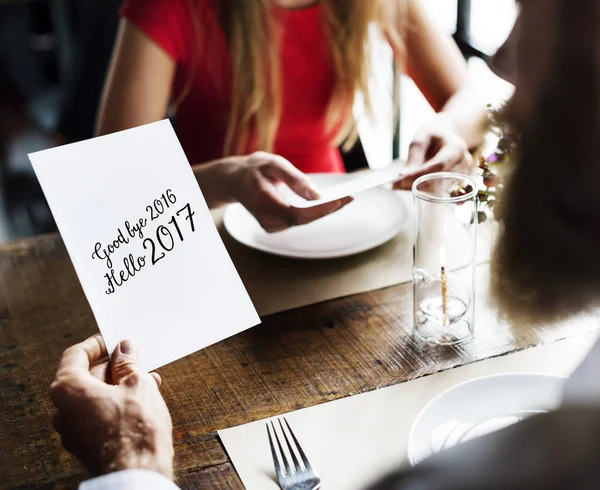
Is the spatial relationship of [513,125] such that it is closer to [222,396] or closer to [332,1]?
[222,396]

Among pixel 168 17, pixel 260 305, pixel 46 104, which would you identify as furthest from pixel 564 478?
pixel 46 104

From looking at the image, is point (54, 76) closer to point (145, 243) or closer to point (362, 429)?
point (145, 243)

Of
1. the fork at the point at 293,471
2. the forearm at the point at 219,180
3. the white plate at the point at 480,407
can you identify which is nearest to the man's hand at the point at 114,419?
the fork at the point at 293,471

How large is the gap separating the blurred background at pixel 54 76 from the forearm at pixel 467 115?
1.97 feet

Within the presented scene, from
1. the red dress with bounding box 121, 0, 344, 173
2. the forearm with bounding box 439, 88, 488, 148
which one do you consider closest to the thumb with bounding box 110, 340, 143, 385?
the forearm with bounding box 439, 88, 488, 148

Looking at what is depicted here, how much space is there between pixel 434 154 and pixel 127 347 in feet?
2.11

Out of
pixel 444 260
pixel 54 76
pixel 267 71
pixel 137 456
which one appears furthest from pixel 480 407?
pixel 54 76

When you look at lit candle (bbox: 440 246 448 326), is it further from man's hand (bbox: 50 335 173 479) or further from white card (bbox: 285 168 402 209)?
man's hand (bbox: 50 335 173 479)

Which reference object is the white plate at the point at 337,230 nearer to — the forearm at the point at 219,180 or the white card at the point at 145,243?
the forearm at the point at 219,180

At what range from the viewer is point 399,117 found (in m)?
2.84

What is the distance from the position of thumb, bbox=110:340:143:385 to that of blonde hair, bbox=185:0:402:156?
0.94 m

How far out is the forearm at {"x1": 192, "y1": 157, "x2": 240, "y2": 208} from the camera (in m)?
1.21

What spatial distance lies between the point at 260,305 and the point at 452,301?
0.25 meters

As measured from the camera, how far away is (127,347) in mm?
736
